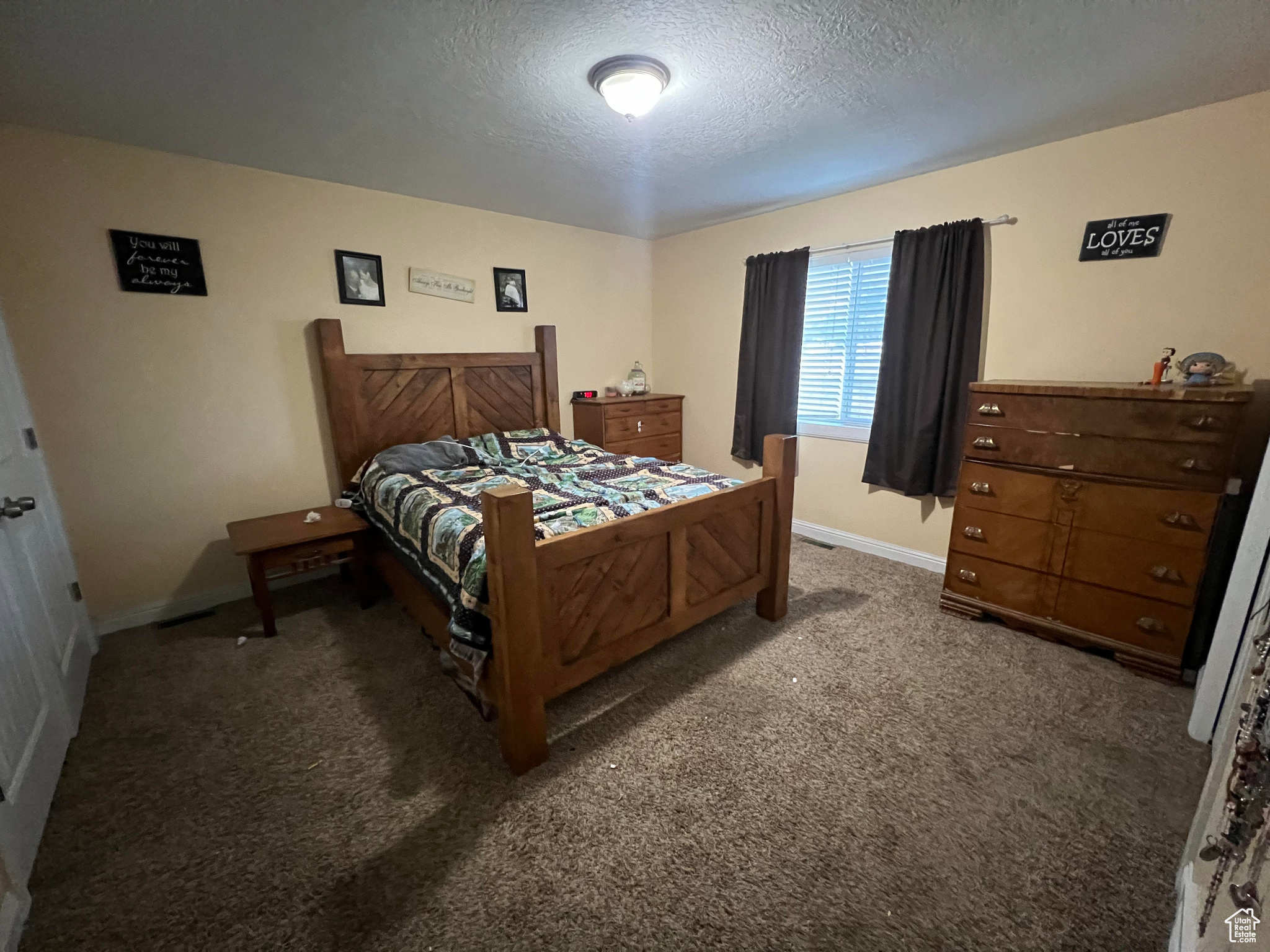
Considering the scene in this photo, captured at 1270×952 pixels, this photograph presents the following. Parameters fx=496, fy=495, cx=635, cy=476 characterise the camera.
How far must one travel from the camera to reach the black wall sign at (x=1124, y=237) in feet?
7.25

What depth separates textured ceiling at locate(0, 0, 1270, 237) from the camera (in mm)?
1489

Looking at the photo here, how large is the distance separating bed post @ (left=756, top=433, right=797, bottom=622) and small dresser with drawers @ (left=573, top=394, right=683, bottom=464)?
1734 mm

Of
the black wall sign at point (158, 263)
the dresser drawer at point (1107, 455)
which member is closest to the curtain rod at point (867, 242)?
the dresser drawer at point (1107, 455)

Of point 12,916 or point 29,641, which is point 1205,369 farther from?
point 29,641

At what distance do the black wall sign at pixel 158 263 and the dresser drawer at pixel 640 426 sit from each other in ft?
8.38

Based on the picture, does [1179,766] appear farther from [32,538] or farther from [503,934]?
[32,538]

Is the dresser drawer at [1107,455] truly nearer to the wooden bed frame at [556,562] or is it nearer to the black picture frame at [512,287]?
the wooden bed frame at [556,562]

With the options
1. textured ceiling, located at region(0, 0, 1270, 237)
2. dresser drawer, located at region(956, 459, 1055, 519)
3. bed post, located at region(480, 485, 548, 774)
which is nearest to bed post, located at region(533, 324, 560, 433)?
textured ceiling, located at region(0, 0, 1270, 237)

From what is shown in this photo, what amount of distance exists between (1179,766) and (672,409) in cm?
347

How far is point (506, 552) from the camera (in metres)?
1.48

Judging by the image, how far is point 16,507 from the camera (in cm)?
163

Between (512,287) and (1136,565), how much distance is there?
384cm

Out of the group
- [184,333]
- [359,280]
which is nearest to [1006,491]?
[359,280]

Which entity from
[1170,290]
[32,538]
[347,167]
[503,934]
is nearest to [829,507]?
[1170,290]
